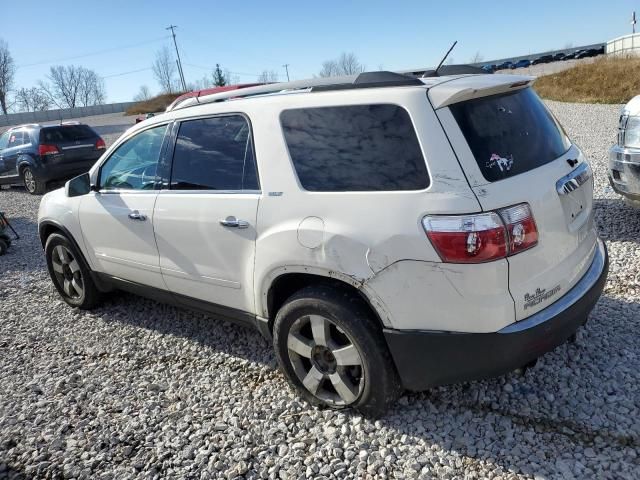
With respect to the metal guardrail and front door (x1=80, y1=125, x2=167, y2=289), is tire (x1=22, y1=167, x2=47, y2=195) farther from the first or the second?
the metal guardrail

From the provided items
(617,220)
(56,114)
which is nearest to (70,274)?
(617,220)

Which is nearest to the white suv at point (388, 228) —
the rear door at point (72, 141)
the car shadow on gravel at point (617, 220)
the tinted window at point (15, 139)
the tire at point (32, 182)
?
the car shadow on gravel at point (617, 220)

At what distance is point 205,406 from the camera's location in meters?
3.13

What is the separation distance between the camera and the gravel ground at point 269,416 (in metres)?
2.51

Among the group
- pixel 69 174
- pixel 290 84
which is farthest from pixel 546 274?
pixel 69 174

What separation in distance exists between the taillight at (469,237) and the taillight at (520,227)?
4 centimetres

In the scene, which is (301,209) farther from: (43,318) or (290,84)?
(43,318)

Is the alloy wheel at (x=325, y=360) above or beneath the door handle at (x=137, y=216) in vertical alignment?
beneath

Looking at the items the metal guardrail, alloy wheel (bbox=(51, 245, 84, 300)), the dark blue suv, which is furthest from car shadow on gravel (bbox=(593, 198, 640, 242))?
the metal guardrail

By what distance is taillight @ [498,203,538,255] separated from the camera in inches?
88.4

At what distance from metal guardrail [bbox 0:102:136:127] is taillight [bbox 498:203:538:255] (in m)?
70.3

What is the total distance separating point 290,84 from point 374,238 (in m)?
1.51

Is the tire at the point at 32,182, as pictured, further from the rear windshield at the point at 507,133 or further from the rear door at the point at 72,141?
the rear windshield at the point at 507,133

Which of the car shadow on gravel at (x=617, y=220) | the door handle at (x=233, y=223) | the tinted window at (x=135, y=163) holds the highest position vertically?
the tinted window at (x=135, y=163)
